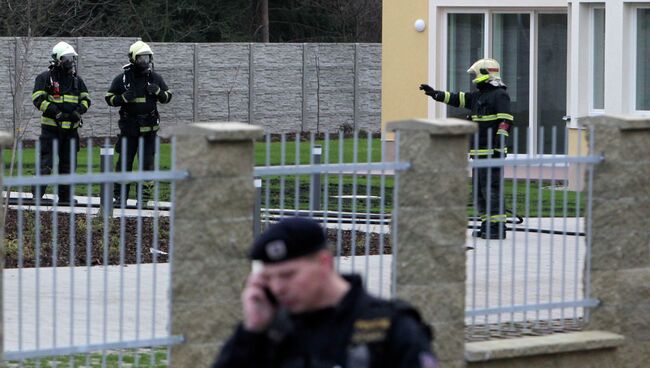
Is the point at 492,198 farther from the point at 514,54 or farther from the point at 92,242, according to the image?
the point at 514,54

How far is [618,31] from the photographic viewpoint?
21594 mm

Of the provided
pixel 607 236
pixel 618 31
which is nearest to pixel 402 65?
pixel 618 31

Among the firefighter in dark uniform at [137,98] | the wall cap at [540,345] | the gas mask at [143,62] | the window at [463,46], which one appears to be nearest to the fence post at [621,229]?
the wall cap at [540,345]

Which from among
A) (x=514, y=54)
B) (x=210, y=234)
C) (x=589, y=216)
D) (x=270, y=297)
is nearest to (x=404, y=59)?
(x=514, y=54)

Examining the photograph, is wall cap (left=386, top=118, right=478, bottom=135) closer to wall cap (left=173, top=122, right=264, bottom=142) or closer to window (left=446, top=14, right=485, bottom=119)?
wall cap (left=173, top=122, right=264, bottom=142)

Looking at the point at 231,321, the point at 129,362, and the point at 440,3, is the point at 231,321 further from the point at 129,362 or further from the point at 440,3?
the point at 440,3

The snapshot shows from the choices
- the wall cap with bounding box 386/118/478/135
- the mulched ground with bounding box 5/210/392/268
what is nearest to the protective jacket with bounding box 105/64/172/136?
the mulched ground with bounding box 5/210/392/268

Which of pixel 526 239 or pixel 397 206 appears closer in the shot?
pixel 397 206

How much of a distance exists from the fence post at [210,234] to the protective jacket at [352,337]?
3.03 meters

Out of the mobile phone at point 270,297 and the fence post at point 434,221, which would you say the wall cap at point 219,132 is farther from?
the mobile phone at point 270,297

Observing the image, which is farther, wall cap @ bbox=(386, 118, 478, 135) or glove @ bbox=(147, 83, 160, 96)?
glove @ bbox=(147, 83, 160, 96)

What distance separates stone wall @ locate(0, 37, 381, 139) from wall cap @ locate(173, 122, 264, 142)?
23646 millimetres

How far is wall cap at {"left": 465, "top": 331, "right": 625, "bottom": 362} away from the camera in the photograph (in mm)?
8609

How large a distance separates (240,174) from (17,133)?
30.6 feet
